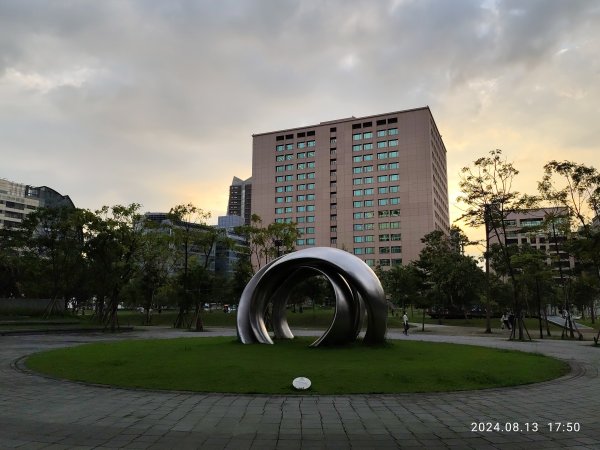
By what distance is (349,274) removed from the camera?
671 inches

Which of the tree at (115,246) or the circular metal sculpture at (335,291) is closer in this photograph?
the circular metal sculpture at (335,291)

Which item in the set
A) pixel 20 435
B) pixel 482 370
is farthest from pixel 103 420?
pixel 482 370

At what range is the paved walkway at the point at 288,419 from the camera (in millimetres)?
6680

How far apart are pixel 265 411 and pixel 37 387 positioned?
6594 mm

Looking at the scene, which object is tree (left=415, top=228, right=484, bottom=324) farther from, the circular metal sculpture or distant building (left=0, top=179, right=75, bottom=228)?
distant building (left=0, top=179, right=75, bottom=228)

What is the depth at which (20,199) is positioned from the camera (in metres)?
113

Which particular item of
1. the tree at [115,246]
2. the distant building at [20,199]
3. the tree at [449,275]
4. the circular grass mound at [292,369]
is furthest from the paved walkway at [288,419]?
the distant building at [20,199]

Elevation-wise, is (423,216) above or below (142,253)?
above

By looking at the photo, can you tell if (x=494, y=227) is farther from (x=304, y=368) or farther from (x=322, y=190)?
(x=322, y=190)

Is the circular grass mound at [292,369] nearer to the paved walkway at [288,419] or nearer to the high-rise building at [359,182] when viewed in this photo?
the paved walkway at [288,419]

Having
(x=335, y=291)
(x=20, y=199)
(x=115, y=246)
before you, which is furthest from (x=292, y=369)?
(x=20, y=199)

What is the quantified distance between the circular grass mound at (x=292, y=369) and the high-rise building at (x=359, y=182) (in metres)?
80.9

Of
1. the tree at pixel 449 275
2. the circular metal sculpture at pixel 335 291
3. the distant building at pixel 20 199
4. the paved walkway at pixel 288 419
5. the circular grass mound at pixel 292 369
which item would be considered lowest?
the paved walkway at pixel 288 419

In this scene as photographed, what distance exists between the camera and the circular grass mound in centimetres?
1080
